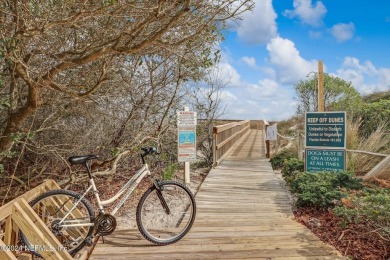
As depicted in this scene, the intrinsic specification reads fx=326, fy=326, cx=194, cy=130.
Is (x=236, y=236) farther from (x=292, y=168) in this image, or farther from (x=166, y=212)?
(x=292, y=168)

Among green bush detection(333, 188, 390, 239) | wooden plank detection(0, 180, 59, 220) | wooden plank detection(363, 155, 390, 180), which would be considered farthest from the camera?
wooden plank detection(363, 155, 390, 180)

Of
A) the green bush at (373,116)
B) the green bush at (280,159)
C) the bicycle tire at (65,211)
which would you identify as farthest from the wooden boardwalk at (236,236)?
the green bush at (373,116)

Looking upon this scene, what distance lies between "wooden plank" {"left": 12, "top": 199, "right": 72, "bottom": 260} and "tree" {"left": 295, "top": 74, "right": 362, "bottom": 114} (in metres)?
11.4

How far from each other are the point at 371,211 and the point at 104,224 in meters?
2.97

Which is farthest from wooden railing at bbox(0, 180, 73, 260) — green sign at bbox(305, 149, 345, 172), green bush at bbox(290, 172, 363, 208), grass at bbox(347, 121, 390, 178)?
grass at bbox(347, 121, 390, 178)

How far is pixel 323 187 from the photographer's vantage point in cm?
512

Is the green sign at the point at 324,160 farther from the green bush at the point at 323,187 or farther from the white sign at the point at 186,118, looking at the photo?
the white sign at the point at 186,118

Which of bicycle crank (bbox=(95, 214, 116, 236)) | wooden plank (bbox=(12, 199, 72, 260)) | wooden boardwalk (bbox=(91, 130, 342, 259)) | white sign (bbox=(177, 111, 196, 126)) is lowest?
wooden boardwalk (bbox=(91, 130, 342, 259))

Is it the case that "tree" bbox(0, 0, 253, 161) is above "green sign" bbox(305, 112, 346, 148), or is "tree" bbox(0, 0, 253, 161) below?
above

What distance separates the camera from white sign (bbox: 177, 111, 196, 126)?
6.74m

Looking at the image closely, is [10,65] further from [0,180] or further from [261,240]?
[261,240]

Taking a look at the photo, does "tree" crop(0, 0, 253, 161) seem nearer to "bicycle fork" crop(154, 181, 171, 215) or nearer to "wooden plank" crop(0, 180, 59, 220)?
"wooden plank" crop(0, 180, 59, 220)

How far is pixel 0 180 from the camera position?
4840mm

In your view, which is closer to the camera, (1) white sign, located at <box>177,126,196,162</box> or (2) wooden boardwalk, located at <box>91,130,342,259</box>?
(2) wooden boardwalk, located at <box>91,130,342,259</box>
